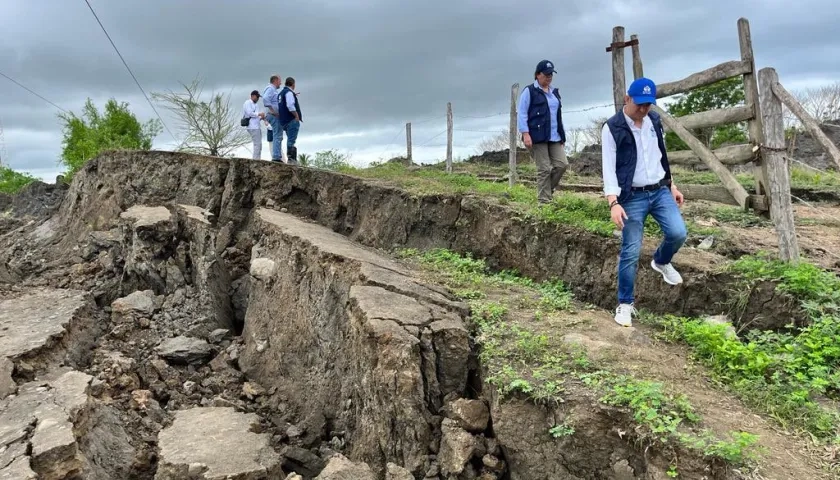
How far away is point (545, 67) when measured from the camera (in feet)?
22.5

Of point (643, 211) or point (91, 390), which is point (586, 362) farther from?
point (91, 390)

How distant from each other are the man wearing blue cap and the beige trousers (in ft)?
8.21

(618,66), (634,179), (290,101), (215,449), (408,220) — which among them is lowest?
(215,449)

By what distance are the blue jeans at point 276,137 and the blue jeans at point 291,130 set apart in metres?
0.13

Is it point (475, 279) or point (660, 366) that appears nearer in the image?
point (660, 366)

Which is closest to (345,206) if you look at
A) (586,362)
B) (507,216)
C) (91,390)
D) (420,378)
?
(507,216)

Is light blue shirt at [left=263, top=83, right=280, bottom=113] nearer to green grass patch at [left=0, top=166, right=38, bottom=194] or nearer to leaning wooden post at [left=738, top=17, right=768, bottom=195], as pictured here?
leaning wooden post at [left=738, top=17, right=768, bottom=195]

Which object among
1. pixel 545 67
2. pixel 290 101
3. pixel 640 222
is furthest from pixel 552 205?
pixel 290 101

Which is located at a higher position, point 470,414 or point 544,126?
point 544,126

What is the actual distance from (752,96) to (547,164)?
2.26 meters

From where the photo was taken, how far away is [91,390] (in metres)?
5.13

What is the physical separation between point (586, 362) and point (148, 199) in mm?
8563

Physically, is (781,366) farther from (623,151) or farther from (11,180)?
(11,180)

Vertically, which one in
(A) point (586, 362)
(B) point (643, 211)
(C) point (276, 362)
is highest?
(B) point (643, 211)
